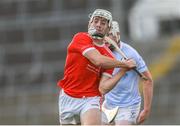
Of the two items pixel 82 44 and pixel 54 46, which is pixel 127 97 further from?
pixel 54 46

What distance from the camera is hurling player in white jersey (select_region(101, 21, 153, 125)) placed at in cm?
1312

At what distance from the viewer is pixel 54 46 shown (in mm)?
30172

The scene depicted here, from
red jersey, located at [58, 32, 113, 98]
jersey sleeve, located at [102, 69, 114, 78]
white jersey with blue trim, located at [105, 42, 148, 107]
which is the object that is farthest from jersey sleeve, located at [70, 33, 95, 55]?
white jersey with blue trim, located at [105, 42, 148, 107]

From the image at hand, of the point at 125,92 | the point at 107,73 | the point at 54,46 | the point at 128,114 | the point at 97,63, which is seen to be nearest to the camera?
the point at 97,63

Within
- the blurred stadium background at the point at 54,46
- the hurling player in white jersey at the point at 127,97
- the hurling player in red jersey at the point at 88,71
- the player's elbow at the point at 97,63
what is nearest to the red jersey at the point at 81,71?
the hurling player in red jersey at the point at 88,71

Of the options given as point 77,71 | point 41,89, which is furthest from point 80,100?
point 41,89

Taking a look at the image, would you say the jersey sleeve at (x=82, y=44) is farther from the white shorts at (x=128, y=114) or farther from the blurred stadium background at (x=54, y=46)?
the blurred stadium background at (x=54, y=46)

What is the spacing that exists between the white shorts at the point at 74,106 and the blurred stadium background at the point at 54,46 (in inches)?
474

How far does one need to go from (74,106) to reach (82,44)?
0.69m

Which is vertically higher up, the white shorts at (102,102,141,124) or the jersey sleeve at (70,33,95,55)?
the jersey sleeve at (70,33,95,55)

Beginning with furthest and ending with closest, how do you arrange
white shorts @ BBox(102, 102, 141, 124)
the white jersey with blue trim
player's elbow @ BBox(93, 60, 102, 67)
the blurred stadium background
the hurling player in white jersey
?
the blurred stadium background < the white jersey with blue trim < white shorts @ BBox(102, 102, 141, 124) < the hurling player in white jersey < player's elbow @ BBox(93, 60, 102, 67)

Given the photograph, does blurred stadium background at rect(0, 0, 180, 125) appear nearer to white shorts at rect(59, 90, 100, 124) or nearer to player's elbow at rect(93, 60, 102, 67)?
white shorts at rect(59, 90, 100, 124)

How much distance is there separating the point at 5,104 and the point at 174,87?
14.3 feet

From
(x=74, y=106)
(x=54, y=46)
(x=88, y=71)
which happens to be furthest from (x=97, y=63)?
(x=54, y=46)
